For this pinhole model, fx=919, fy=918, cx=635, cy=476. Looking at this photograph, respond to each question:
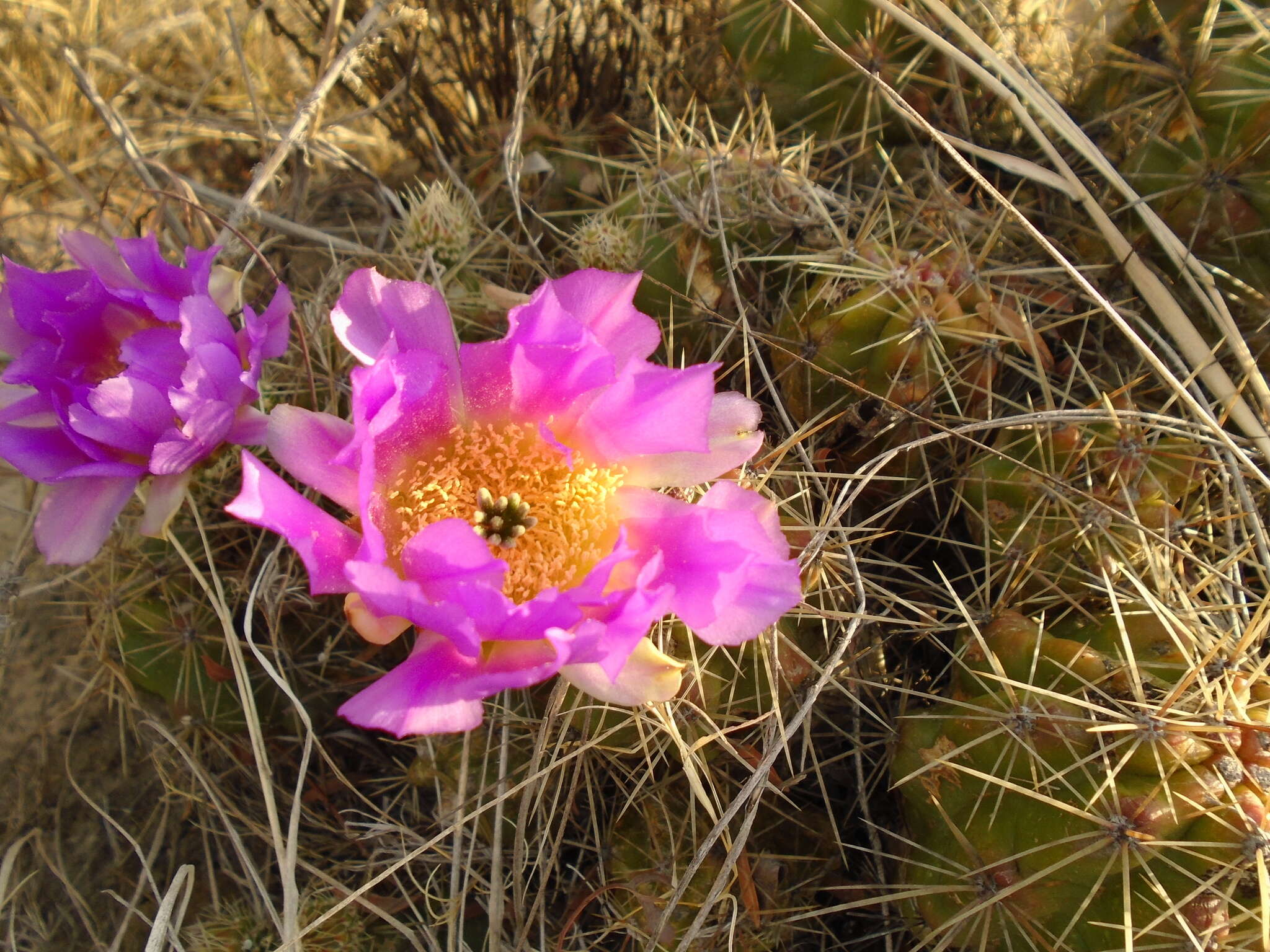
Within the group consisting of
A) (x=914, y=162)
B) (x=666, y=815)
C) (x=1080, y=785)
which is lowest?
(x=666, y=815)

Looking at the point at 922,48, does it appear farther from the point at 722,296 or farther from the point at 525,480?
the point at 525,480

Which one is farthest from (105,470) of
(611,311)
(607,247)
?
(607,247)

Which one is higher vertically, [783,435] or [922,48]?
[922,48]

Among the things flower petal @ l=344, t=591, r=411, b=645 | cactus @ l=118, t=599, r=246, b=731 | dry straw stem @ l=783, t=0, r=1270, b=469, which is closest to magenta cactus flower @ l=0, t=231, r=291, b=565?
flower petal @ l=344, t=591, r=411, b=645

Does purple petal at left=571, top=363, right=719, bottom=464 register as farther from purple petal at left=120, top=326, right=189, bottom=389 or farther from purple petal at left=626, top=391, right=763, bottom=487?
purple petal at left=120, top=326, right=189, bottom=389

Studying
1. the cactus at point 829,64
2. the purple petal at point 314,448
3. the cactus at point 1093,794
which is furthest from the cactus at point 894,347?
the purple petal at point 314,448

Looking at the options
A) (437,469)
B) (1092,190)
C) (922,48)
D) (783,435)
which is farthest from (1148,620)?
(922,48)

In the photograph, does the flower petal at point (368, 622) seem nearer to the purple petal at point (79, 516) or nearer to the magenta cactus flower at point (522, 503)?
the magenta cactus flower at point (522, 503)

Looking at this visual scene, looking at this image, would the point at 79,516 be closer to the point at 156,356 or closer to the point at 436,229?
the point at 156,356
